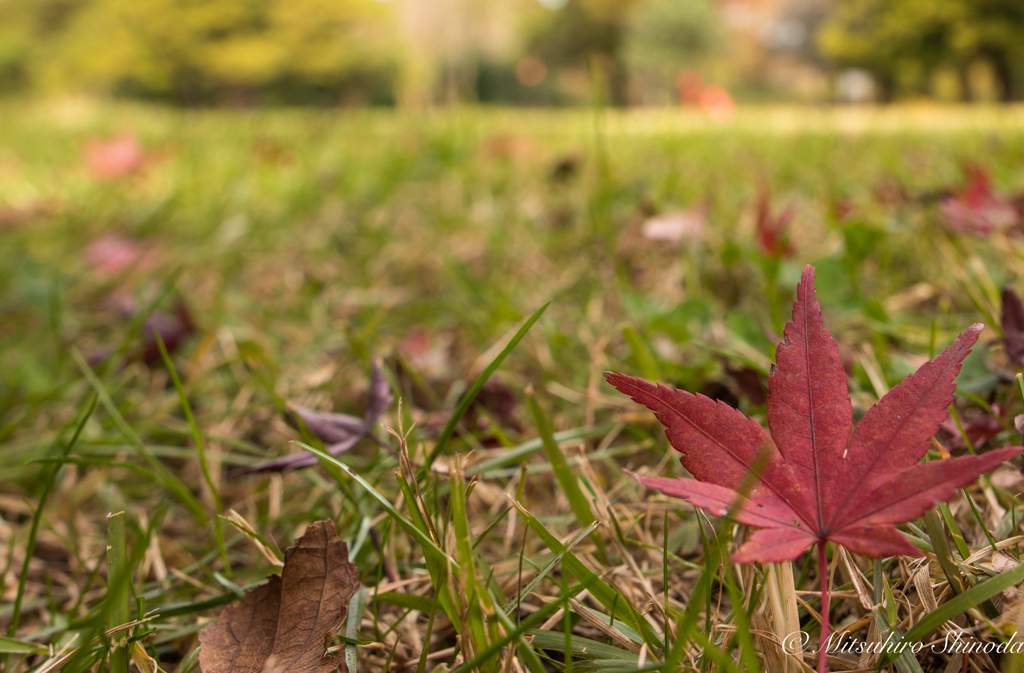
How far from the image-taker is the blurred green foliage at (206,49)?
65.0 feet

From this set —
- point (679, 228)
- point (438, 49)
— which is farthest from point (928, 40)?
point (679, 228)

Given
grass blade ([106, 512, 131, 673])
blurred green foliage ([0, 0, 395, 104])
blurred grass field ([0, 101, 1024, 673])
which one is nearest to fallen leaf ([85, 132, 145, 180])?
blurred grass field ([0, 101, 1024, 673])

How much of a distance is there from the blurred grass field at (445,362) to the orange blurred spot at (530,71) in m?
27.8

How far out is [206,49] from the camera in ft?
67.1

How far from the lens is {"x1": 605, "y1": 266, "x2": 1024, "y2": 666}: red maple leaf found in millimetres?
348

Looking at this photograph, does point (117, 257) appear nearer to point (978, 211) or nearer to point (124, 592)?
point (124, 592)

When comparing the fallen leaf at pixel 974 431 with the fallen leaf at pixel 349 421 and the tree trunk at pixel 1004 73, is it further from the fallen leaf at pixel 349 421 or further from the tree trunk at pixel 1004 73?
the tree trunk at pixel 1004 73

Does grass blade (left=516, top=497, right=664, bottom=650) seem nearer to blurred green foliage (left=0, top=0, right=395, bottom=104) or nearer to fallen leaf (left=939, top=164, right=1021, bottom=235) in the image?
fallen leaf (left=939, top=164, right=1021, bottom=235)

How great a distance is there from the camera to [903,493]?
339mm

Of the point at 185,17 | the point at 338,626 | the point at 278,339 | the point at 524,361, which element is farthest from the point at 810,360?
the point at 185,17

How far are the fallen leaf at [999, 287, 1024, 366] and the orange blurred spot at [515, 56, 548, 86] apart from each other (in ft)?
95.1

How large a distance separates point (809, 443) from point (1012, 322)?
1.26 feet

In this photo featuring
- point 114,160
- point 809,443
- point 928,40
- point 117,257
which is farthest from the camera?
point 928,40

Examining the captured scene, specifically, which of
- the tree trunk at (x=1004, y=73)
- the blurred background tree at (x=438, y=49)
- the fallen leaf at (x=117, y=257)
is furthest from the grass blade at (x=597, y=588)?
the tree trunk at (x=1004, y=73)
